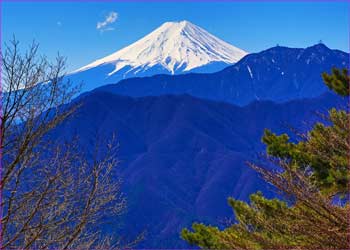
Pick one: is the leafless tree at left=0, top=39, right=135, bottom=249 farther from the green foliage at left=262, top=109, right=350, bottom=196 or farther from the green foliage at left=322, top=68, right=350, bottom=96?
the green foliage at left=322, top=68, right=350, bottom=96

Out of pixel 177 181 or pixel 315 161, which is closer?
pixel 315 161

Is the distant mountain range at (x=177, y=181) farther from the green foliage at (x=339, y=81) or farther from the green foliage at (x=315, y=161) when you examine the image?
the green foliage at (x=339, y=81)

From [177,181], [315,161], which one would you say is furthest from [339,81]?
[177,181]

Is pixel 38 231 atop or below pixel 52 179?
below

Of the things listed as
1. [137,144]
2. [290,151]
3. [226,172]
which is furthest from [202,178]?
[290,151]

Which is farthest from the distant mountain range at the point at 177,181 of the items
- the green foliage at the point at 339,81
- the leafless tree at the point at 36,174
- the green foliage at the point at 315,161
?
the leafless tree at the point at 36,174

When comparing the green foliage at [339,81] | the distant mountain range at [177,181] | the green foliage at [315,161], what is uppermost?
the distant mountain range at [177,181]

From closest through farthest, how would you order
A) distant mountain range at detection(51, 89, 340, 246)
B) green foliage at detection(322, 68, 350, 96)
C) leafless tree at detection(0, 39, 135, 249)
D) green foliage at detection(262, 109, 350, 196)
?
leafless tree at detection(0, 39, 135, 249)
green foliage at detection(262, 109, 350, 196)
green foliage at detection(322, 68, 350, 96)
distant mountain range at detection(51, 89, 340, 246)

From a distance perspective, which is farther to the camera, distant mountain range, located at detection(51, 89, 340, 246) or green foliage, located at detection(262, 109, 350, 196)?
distant mountain range, located at detection(51, 89, 340, 246)

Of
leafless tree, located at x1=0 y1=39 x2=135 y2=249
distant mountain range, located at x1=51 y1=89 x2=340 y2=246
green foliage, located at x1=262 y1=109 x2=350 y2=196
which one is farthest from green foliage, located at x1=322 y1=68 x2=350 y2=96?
distant mountain range, located at x1=51 y1=89 x2=340 y2=246

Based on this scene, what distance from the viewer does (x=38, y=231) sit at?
19.8 ft

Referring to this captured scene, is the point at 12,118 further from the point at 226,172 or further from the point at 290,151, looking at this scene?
the point at 226,172

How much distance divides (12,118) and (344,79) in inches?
276

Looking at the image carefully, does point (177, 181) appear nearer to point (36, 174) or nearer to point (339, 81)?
point (339, 81)
